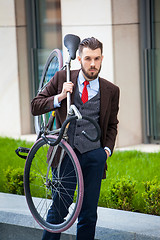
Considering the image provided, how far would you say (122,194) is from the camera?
5.39 meters

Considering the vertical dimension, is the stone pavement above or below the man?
below

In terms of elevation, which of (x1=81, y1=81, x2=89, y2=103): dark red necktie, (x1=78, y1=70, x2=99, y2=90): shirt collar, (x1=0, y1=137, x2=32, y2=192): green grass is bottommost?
(x1=0, y1=137, x2=32, y2=192): green grass

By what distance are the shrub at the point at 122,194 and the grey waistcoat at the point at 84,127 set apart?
62.1 inches

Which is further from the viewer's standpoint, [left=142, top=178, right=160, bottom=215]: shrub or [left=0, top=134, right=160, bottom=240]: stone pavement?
[left=142, top=178, right=160, bottom=215]: shrub

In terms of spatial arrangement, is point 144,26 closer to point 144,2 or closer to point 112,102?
point 144,2

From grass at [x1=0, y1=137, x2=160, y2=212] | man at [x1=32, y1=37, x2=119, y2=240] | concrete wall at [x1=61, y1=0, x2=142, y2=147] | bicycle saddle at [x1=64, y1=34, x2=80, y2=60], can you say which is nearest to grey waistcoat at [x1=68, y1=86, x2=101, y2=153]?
man at [x1=32, y1=37, x2=119, y2=240]

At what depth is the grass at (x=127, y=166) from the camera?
590cm

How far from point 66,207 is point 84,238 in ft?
0.96

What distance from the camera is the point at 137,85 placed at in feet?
29.9

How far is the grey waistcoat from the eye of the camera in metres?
3.88

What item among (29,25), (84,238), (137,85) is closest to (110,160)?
(137,85)

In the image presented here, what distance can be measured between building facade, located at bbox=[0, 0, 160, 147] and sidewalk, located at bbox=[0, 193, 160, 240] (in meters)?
3.82

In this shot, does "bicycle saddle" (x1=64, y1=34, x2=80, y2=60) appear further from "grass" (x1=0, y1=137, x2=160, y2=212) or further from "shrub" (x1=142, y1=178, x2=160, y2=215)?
"grass" (x1=0, y1=137, x2=160, y2=212)

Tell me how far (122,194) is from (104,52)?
12.4 ft
